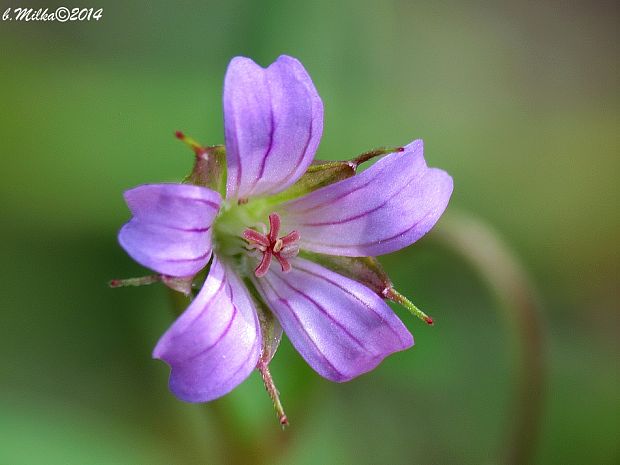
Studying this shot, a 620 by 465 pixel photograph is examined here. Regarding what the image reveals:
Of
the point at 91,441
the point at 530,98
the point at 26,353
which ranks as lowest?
the point at 91,441

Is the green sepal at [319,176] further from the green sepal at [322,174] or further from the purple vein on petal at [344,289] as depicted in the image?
the purple vein on petal at [344,289]

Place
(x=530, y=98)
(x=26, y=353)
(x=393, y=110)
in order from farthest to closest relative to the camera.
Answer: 1. (x=530, y=98)
2. (x=393, y=110)
3. (x=26, y=353)

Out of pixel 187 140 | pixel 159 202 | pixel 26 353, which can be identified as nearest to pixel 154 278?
pixel 159 202

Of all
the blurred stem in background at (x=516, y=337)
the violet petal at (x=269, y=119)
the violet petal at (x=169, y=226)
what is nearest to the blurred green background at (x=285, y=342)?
the blurred stem in background at (x=516, y=337)

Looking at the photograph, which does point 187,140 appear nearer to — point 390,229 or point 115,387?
point 390,229

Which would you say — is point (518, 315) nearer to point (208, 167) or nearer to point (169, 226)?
point (208, 167)

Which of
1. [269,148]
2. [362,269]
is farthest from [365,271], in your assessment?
[269,148]
